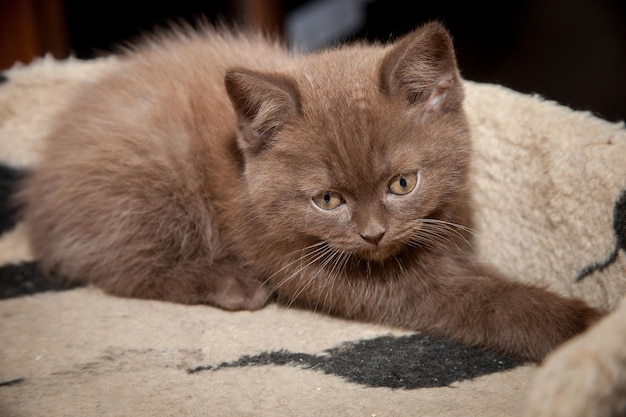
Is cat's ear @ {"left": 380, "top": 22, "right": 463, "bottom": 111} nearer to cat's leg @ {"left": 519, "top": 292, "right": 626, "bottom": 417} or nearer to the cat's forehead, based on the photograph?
the cat's forehead

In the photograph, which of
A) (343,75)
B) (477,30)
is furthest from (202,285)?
(477,30)

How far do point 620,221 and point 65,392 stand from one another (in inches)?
43.1

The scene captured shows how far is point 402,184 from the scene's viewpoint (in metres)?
1.28

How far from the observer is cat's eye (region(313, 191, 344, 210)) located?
129cm

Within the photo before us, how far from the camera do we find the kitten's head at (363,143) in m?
1.26

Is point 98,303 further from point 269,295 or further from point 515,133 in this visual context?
point 515,133

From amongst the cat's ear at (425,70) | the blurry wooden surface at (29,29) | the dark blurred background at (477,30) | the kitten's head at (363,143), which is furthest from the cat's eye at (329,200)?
the blurry wooden surface at (29,29)

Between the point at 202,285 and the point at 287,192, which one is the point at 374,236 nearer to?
the point at 287,192

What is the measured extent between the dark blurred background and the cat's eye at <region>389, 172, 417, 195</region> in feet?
3.55

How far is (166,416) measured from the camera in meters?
1.08

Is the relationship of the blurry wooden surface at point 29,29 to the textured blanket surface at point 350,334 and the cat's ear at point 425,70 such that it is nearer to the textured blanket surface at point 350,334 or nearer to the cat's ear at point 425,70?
the textured blanket surface at point 350,334

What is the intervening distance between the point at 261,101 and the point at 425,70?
1.07 ft

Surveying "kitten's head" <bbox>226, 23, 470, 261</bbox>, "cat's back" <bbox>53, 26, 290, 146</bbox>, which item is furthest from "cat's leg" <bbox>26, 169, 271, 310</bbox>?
"kitten's head" <bbox>226, 23, 470, 261</bbox>

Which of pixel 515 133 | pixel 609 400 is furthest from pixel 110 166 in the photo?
pixel 609 400
